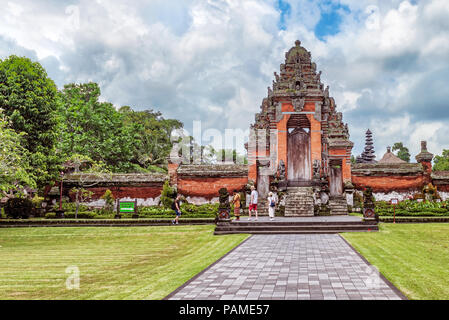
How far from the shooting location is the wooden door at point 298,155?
24.2 meters

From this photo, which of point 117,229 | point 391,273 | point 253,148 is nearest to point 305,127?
point 253,148

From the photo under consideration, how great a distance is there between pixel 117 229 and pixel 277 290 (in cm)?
1321

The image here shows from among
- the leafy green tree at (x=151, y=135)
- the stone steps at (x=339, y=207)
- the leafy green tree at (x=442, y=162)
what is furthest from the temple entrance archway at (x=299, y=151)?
the leafy green tree at (x=442, y=162)

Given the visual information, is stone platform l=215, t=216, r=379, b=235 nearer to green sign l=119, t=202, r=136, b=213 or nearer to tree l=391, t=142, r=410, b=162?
green sign l=119, t=202, r=136, b=213

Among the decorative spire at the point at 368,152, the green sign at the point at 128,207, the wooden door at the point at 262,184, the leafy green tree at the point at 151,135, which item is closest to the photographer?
the green sign at the point at 128,207

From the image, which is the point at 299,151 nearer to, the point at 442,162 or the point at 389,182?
the point at 389,182

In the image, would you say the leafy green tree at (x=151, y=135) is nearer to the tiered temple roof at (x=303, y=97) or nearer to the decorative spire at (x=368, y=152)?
the tiered temple roof at (x=303, y=97)

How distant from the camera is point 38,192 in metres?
25.4

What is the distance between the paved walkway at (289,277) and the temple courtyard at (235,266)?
0.06 feet

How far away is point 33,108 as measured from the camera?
2275 cm

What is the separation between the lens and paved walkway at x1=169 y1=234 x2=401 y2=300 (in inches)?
242

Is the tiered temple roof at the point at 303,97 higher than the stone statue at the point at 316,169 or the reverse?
higher

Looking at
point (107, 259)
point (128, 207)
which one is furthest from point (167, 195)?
point (107, 259)

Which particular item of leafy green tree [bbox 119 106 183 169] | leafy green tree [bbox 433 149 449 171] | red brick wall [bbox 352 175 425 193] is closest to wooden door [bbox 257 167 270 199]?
red brick wall [bbox 352 175 425 193]
